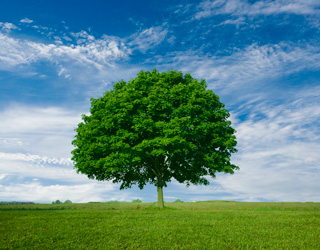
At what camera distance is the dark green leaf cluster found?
31.2 m

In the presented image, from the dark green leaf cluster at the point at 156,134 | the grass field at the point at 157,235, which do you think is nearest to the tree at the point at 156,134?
the dark green leaf cluster at the point at 156,134

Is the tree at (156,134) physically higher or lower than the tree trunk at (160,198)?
higher

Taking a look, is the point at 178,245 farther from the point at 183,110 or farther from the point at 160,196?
the point at 160,196

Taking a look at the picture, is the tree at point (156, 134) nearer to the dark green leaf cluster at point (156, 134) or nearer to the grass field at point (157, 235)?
the dark green leaf cluster at point (156, 134)

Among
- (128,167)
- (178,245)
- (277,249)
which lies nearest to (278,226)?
(277,249)

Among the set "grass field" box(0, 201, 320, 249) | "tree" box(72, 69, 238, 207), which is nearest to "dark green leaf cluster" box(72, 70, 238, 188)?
"tree" box(72, 69, 238, 207)

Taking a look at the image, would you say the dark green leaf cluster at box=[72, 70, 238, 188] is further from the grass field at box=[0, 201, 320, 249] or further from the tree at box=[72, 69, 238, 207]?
the grass field at box=[0, 201, 320, 249]

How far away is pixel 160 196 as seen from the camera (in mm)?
35750

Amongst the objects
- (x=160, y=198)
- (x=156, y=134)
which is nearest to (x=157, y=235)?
(x=156, y=134)

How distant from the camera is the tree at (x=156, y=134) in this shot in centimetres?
3123

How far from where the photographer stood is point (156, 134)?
33062mm

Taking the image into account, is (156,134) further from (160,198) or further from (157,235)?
(157,235)

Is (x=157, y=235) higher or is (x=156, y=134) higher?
(x=156, y=134)

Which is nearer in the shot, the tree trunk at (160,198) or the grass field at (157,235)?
the grass field at (157,235)
